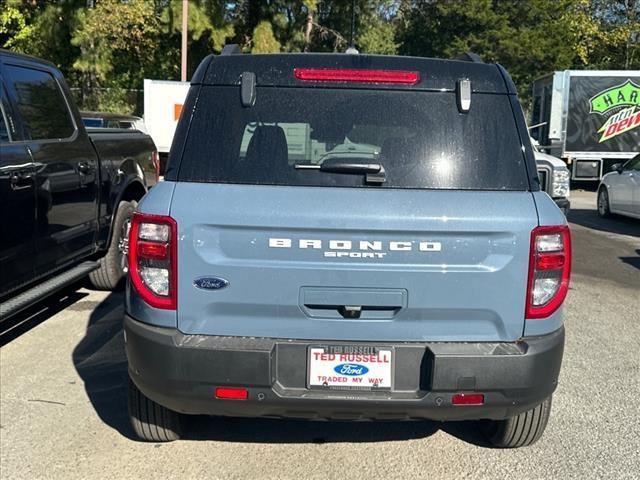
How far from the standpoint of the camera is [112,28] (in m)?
22.2

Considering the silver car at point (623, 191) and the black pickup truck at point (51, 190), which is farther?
the silver car at point (623, 191)

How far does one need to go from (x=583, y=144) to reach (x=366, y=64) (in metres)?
17.6

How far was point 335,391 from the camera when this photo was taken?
2.76m

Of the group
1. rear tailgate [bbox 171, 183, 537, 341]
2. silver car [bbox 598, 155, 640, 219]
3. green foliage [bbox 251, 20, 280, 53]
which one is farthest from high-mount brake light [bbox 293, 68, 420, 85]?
green foliage [bbox 251, 20, 280, 53]

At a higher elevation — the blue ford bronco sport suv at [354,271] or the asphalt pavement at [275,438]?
the blue ford bronco sport suv at [354,271]

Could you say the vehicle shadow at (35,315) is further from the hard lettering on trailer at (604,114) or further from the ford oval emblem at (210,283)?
the hard lettering on trailer at (604,114)

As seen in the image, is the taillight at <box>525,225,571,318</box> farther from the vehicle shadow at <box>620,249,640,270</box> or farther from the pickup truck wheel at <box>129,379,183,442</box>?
the vehicle shadow at <box>620,249,640,270</box>

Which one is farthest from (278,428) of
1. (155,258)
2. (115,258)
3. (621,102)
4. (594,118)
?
(621,102)

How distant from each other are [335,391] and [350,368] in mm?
117

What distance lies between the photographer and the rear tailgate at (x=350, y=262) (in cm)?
270

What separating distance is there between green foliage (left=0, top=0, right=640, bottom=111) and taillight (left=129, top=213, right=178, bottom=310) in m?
21.5

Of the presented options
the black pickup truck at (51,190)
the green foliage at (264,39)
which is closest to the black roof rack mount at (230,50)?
the black pickup truck at (51,190)

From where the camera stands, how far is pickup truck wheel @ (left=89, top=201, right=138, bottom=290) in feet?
21.0

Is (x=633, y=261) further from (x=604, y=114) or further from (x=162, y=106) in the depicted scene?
(x=162, y=106)
